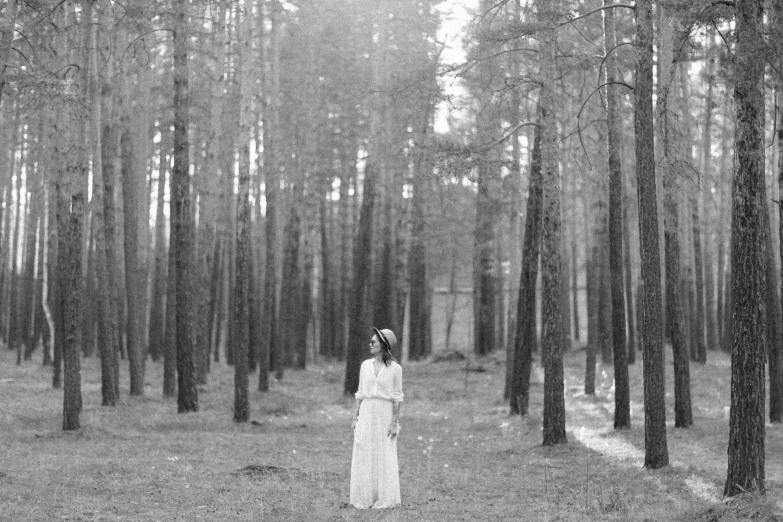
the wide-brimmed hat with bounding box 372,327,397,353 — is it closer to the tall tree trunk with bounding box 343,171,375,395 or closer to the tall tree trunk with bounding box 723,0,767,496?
the tall tree trunk with bounding box 723,0,767,496

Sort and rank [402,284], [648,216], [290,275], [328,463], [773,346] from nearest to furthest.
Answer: [648,216], [328,463], [773,346], [402,284], [290,275]

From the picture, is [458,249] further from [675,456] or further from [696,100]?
[675,456]

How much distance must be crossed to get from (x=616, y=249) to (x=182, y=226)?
851cm

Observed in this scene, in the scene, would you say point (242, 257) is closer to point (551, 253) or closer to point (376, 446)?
point (551, 253)

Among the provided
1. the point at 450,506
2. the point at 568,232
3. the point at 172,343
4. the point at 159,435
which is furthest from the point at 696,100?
the point at 450,506

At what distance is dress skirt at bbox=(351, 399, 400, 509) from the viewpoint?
980 centimetres

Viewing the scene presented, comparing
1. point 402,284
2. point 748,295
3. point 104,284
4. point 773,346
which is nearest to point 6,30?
point 104,284

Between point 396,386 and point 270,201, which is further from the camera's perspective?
point 270,201

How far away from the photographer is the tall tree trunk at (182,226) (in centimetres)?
1875

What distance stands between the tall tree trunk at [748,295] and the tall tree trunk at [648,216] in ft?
7.36

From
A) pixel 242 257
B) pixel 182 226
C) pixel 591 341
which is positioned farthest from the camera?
Answer: pixel 591 341

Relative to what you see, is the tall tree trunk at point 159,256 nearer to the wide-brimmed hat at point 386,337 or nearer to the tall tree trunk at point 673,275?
Answer: the tall tree trunk at point 673,275

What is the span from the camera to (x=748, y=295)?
30.5 ft

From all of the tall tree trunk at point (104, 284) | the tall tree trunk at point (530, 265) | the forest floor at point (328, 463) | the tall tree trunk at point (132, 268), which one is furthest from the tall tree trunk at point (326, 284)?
the tall tree trunk at point (530, 265)
